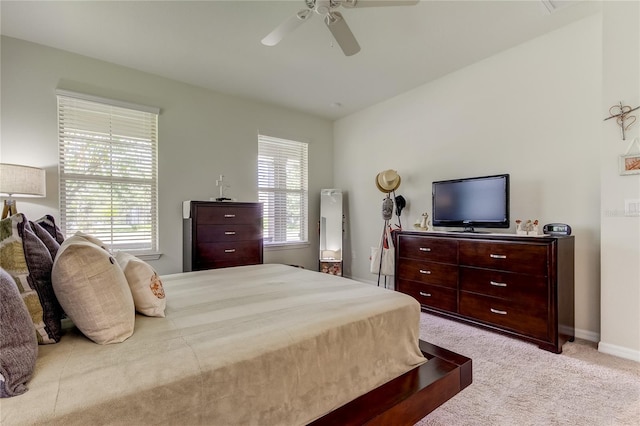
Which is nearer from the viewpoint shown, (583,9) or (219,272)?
(219,272)

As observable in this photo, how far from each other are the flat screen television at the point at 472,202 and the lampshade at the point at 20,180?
3.82 meters

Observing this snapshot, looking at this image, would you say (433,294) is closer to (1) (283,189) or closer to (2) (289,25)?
(1) (283,189)

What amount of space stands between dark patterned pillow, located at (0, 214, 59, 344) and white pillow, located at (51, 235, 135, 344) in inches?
2.6

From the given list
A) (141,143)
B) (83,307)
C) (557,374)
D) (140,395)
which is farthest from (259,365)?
(141,143)

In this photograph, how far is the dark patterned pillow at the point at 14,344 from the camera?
2.49 feet

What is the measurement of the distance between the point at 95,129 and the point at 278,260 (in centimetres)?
278

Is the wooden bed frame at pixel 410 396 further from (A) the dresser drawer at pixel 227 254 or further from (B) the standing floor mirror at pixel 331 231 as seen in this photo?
(B) the standing floor mirror at pixel 331 231

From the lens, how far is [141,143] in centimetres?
351

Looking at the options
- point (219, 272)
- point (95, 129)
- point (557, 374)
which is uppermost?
point (95, 129)

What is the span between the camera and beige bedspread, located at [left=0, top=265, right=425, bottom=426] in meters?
0.81

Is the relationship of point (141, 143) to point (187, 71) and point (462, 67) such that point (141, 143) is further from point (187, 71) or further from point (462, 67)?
point (462, 67)

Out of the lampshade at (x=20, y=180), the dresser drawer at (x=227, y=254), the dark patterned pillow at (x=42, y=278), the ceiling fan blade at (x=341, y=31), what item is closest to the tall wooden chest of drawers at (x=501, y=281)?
the dresser drawer at (x=227, y=254)

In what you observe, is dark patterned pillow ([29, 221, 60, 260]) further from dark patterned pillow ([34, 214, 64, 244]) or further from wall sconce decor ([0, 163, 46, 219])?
wall sconce decor ([0, 163, 46, 219])

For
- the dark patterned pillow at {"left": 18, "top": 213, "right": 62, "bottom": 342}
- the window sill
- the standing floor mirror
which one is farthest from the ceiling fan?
the window sill
